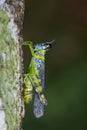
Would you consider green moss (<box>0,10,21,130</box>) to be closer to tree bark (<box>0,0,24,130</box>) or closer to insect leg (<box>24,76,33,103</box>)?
tree bark (<box>0,0,24,130</box>)

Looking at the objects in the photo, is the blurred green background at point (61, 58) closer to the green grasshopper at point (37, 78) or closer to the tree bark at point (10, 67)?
the green grasshopper at point (37, 78)

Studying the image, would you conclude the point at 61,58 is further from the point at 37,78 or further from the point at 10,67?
the point at 10,67

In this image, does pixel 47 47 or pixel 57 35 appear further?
pixel 57 35

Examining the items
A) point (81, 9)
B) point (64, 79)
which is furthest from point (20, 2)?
point (81, 9)

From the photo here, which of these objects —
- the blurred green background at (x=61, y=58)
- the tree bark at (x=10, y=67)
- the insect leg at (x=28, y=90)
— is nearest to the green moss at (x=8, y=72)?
the tree bark at (x=10, y=67)

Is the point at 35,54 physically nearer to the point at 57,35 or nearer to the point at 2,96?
the point at 2,96

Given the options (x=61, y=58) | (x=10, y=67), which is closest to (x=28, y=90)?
(x=10, y=67)

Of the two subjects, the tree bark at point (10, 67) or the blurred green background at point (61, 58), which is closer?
the tree bark at point (10, 67)
